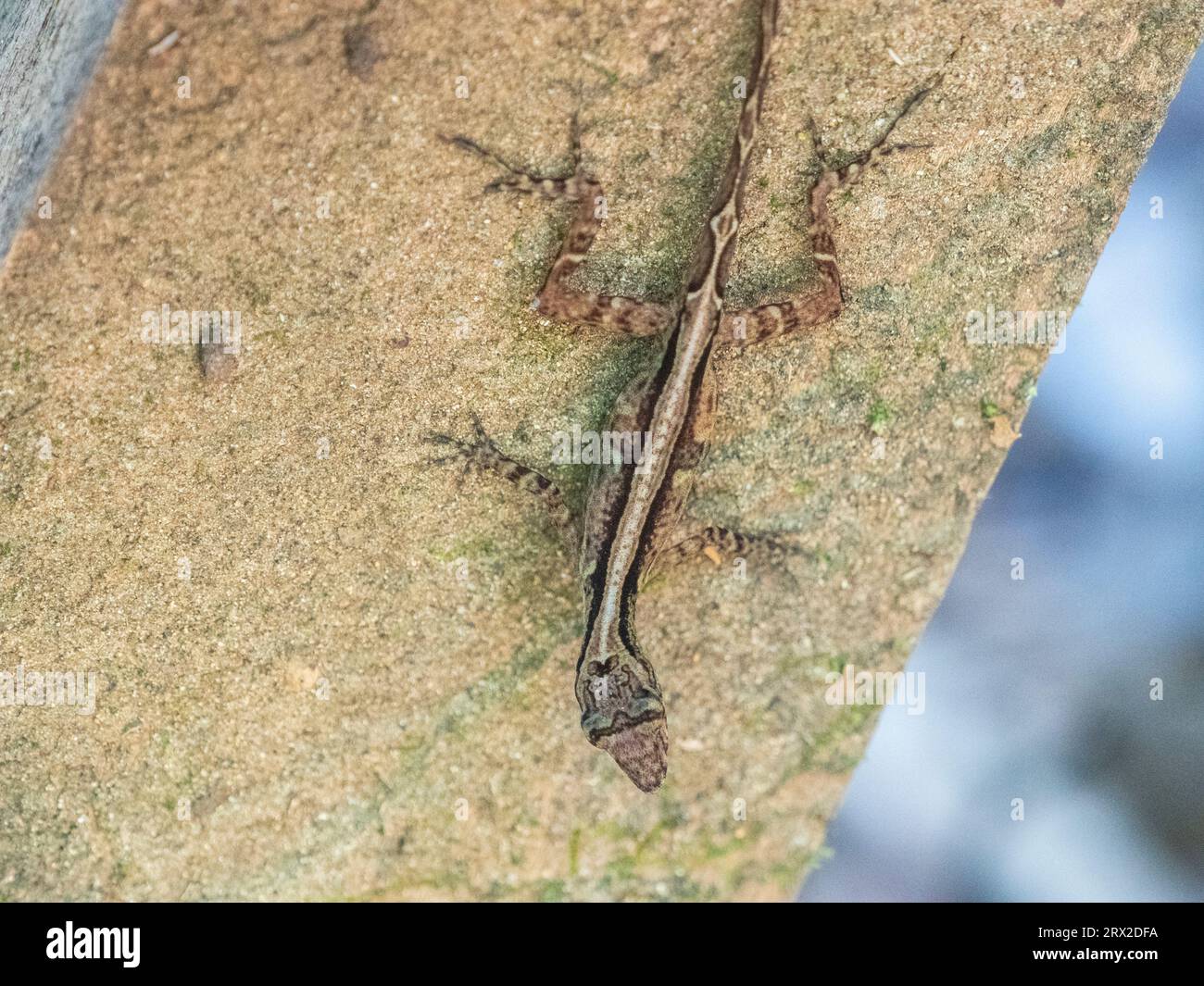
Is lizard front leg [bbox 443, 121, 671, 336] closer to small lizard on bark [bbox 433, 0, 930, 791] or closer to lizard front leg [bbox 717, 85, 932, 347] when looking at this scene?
small lizard on bark [bbox 433, 0, 930, 791]

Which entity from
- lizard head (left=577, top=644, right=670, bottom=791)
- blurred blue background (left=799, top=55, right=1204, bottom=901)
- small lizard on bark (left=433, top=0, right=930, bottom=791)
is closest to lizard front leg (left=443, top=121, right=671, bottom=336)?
small lizard on bark (left=433, top=0, right=930, bottom=791)

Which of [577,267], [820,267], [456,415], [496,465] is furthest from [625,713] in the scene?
[820,267]

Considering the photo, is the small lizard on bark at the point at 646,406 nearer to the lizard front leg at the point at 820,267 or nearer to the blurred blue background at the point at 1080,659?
the lizard front leg at the point at 820,267

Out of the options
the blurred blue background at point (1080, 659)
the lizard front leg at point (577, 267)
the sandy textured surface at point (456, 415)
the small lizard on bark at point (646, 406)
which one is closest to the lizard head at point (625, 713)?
the small lizard on bark at point (646, 406)

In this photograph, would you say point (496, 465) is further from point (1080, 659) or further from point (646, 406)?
point (1080, 659)

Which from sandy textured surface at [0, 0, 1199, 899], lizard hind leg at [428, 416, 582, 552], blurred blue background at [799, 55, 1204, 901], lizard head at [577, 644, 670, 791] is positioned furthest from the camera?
blurred blue background at [799, 55, 1204, 901]

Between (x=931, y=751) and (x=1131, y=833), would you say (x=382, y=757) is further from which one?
(x=1131, y=833)
